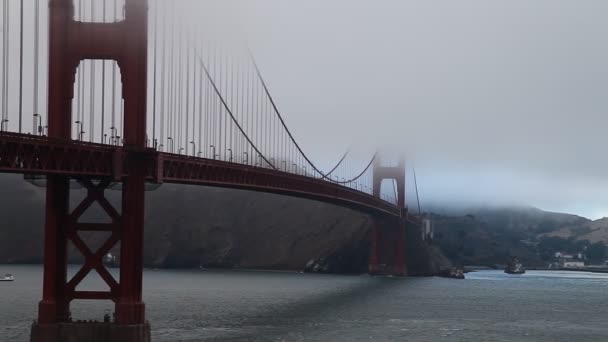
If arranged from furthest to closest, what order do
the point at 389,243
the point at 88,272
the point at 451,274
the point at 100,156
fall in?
the point at 451,274 < the point at 389,243 < the point at 88,272 < the point at 100,156

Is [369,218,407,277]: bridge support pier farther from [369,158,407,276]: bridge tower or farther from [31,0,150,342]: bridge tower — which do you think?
[31,0,150,342]: bridge tower

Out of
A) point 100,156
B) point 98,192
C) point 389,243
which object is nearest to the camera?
point 100,156

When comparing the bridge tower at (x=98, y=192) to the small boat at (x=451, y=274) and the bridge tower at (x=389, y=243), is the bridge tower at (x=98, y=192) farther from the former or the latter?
the small boat at (x=451, y=274)

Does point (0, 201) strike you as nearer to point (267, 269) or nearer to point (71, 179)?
point (267, 269)

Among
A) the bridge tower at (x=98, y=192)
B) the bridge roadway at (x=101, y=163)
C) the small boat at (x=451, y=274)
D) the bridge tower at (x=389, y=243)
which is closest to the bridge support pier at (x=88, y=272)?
the bridge tower at (x=98, y=192)

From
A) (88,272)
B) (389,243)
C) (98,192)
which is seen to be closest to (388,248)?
(389,243)

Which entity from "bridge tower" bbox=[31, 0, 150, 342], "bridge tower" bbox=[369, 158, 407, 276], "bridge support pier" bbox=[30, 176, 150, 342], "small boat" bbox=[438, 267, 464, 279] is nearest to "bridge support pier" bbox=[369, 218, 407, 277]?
"bridge tower" bbox=[369, 158, 407, 276]

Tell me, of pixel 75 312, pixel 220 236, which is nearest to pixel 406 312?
pixel 75 312

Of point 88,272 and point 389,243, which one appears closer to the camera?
point 88,272

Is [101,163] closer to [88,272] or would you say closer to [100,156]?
[100,156]
